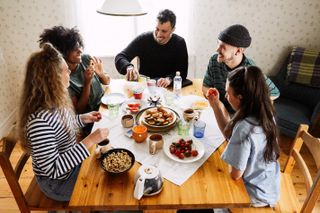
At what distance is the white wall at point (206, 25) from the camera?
3.12 m

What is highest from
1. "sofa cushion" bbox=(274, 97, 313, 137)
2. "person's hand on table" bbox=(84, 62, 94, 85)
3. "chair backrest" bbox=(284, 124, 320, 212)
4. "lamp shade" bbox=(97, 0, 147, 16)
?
"lamp shade" bbox=(97, 0, 147, 16)

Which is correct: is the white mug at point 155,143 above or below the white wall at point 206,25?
below

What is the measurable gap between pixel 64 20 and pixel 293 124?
2695mm

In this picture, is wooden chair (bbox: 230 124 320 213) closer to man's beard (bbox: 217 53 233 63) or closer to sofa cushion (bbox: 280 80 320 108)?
man's beard (bbox: 217 53 233 63)

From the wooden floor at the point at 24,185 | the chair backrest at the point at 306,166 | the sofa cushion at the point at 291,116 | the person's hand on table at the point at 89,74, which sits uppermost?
the person's hand on table at the point at 89,74

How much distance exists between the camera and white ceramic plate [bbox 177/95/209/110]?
6.75 ft

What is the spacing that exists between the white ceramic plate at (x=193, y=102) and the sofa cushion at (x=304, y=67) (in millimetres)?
1507

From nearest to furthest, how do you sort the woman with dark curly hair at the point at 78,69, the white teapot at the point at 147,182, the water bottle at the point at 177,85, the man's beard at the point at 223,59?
the white teapot at the point at 147,182 < the woman with dark curly hair at the point at 78,69 < the man's beard at the point at 223,59 < the water bottle at the point at 177,85

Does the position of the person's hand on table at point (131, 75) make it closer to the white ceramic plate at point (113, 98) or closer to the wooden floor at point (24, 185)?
the white ceramic plate at point (113, 98)

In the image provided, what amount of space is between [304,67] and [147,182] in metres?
2.54

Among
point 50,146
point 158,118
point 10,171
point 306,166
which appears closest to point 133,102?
point 158,118

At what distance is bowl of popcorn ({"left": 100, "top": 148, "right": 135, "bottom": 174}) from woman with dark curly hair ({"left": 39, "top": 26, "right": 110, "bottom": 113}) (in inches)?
31.4

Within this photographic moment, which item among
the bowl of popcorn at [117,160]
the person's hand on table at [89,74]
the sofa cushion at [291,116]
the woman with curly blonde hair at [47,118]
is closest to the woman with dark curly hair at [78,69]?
the person's hand on table at [89,74]

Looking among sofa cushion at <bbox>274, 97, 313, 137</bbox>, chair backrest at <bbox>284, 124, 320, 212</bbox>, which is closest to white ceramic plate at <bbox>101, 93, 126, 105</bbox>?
chair backrest at <bbox>284, 124, 320, 212</bbox>
